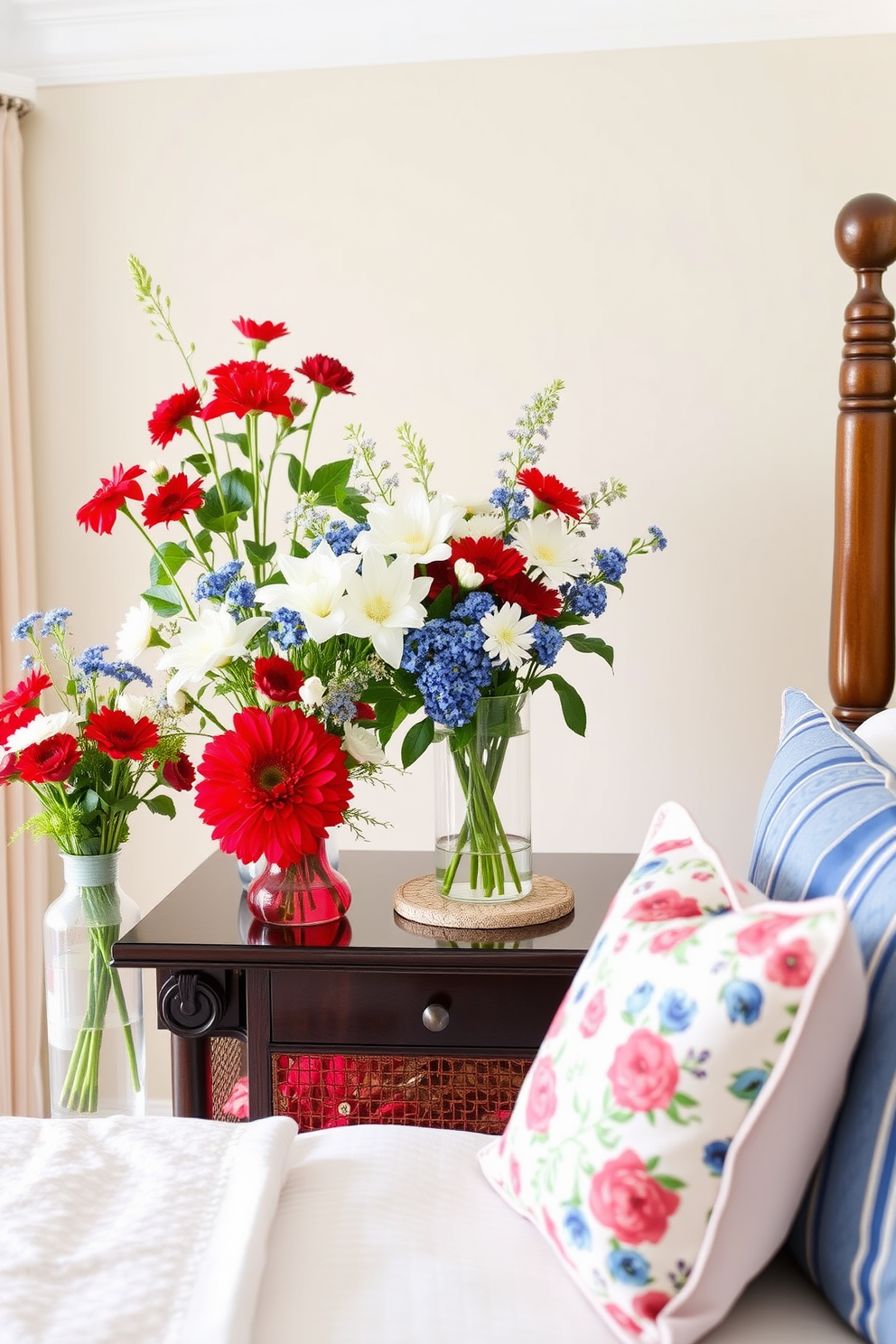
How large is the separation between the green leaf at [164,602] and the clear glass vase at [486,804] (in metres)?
0.37

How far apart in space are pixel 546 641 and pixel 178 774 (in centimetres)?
53

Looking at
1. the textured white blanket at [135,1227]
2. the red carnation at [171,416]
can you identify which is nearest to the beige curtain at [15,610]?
the red carnation at [171,416]

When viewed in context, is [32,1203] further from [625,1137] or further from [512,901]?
[512,901]

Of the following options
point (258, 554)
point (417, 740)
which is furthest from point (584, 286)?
point (417, 740)

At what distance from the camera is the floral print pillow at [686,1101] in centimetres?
73

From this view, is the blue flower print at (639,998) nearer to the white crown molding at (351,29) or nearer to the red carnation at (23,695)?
the red carnation at (23,695)

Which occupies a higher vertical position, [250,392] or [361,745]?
[250,392]

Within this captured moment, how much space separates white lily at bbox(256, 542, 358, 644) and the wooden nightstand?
1.26 ft

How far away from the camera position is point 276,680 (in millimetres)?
1397

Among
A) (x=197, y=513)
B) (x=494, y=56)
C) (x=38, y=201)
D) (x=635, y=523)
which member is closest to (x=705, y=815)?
(x=635, y=523)

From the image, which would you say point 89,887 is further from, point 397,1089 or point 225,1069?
point 397,1089

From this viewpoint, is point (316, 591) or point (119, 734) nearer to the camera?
point (316, 591)

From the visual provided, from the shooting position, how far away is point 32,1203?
90 centimetres

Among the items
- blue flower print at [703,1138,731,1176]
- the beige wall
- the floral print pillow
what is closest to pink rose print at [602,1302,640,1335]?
the floral print pillow
